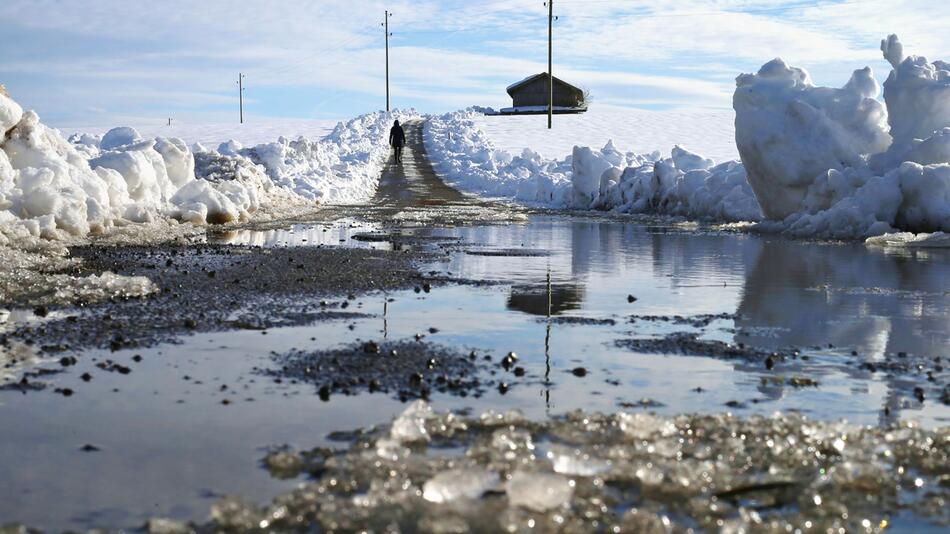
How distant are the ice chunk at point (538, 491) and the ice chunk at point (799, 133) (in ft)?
54.8

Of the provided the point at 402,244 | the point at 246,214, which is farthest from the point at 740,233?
the point at 246,214

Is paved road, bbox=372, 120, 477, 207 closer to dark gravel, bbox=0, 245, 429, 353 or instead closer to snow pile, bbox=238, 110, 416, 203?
snow pile, bbox=238, 110, 416, 203

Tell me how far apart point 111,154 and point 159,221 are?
5.22 ft

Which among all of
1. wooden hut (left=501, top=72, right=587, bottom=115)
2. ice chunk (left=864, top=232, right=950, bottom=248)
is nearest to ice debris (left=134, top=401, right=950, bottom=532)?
ice chunk (left=864, top=232, right=950, bottom=248)

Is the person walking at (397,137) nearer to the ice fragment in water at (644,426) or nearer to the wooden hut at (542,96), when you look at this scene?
the wooden hut at (542,96)

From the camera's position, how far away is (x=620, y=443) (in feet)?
12.8

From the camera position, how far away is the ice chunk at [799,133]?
19.0 meters

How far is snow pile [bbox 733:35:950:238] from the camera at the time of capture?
16.3 meters

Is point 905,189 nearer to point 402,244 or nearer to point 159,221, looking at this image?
point 402,244

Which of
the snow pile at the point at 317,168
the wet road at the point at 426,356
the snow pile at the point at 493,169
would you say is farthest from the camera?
the snow pile at the point at 493,169

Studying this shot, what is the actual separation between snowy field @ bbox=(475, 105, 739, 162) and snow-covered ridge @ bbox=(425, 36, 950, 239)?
3345cm

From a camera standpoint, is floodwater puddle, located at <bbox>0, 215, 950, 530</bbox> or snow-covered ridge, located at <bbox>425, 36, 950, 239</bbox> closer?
floodwater puddle, located at <bbox>0, 215, 950, 530</bbox>

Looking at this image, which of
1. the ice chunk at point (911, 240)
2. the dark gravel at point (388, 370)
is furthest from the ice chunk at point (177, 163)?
the dark gravel at point (388, 370)

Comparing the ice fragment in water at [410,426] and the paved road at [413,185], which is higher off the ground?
the paved road at [413,185]
